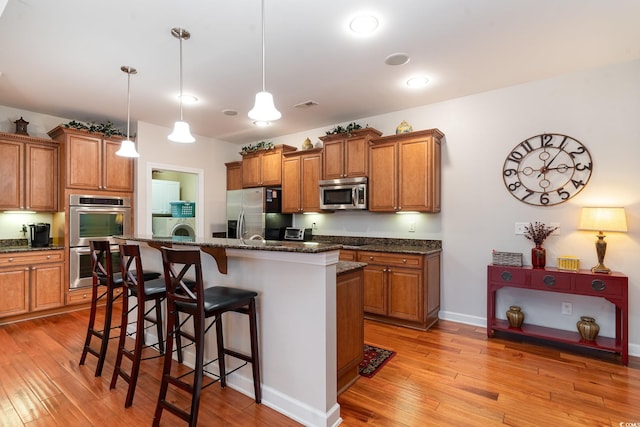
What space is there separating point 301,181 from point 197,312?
10.9 ft

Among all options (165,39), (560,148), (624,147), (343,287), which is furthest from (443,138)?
(165,39)

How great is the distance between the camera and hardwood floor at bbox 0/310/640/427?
2025 mm

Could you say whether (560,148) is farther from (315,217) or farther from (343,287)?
(315,217)

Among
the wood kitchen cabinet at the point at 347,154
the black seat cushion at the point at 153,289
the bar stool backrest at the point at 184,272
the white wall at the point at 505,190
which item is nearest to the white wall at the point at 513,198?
the white wall at the point at 505,190

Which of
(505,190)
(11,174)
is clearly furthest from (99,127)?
(505,190)

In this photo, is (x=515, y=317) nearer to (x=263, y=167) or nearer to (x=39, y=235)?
(x=263, y=167)

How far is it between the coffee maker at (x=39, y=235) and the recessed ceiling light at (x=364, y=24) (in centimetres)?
463

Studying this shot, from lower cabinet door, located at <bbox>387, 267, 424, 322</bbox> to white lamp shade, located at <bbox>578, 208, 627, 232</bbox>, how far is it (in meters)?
1.62

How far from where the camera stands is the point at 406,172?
3.94m

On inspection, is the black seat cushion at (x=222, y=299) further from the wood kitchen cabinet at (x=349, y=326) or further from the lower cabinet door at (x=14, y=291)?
the lower cabinet door at (x=14, y=291)

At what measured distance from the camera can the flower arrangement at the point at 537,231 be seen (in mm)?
3299

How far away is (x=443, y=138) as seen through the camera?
13.1 ft

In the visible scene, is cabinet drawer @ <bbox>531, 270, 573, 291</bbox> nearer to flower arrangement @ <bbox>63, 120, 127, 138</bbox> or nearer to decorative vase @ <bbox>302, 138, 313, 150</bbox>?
decorative vase @ <bbox>302, 138, 313, 150</bbox>

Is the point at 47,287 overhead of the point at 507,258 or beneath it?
beneath
